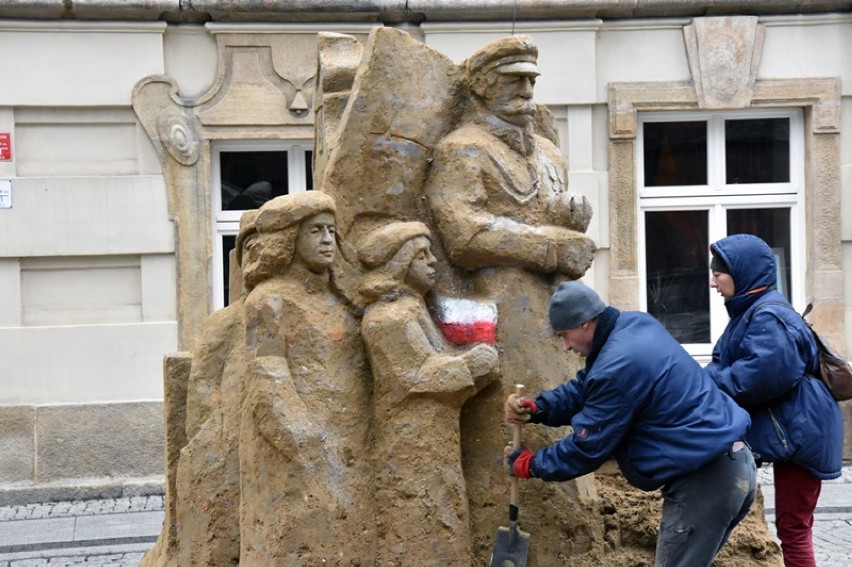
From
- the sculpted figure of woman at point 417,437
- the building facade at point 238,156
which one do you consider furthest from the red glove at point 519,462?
the building facade at point 238,156

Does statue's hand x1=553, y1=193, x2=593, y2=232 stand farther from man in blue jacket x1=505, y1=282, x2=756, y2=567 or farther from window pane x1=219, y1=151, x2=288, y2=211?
window pane x1=219, y1=151, x2=288, y2=211

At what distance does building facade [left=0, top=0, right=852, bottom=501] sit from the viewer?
918 cm

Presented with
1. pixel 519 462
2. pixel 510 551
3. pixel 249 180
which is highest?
pixel 249 180

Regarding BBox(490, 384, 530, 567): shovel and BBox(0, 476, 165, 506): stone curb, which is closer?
BBox(490, 384, 530, 567): shovel

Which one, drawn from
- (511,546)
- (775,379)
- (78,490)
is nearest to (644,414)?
(775,379)

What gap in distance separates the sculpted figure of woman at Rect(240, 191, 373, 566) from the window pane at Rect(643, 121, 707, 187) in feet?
17.5

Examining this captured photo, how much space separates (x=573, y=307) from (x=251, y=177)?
18.7ft

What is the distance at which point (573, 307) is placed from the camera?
443 centimetres

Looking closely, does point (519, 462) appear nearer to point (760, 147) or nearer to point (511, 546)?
point (511, 546)

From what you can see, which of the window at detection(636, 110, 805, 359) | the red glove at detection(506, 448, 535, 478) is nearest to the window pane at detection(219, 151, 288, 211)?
the window at detection(636, 110, 805, 359)

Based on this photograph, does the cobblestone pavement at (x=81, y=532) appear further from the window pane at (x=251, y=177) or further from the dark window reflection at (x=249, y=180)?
the window pane at (x=251, y=177)

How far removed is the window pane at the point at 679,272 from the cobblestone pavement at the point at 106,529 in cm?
135

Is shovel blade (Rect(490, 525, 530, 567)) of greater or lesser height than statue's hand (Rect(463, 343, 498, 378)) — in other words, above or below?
below

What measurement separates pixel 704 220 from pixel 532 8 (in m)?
2.12
